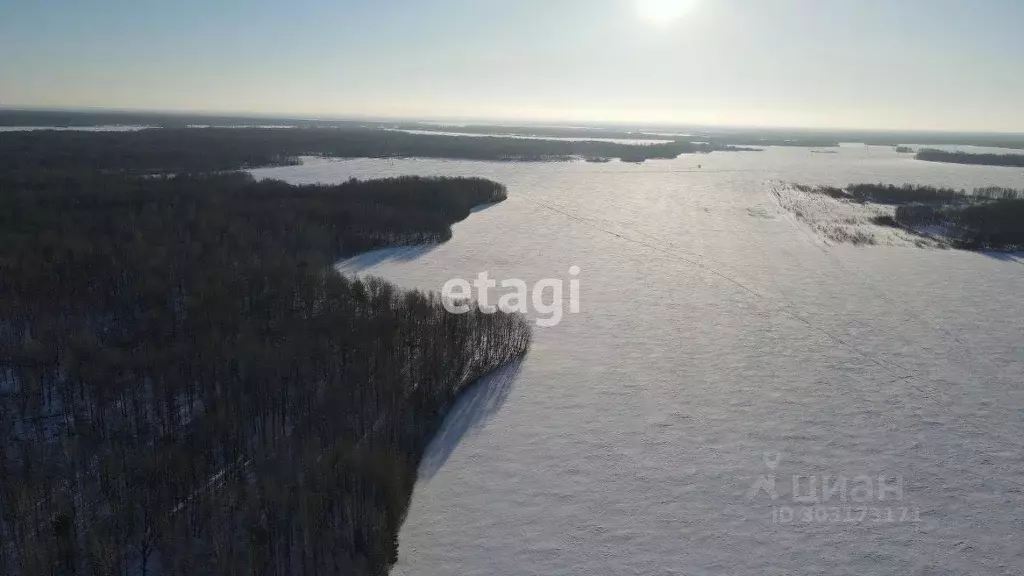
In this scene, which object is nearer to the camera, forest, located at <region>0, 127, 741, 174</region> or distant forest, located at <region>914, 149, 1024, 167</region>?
forest, located at <region>0, 127, 741, 174</region>

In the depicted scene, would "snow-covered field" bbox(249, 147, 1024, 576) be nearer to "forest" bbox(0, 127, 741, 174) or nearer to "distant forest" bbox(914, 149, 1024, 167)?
"forest" bbox(0, 127, 741, 174)

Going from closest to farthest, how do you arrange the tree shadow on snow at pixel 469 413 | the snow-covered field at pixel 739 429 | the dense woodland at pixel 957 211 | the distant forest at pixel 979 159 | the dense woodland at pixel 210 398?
1. the dense woodland at pixel 210 398
2. the snow-covered field at pixel 739 429
3. the tree shadow on snow at pixel 469 413
4. the dense woodland at pixel 957 211
5. the distant forest at pixel 979 159

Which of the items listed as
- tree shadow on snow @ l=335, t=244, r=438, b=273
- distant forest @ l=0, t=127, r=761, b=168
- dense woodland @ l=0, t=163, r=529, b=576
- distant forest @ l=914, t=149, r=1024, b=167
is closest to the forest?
distant forest @ l=0, t=127, r=761, b=168

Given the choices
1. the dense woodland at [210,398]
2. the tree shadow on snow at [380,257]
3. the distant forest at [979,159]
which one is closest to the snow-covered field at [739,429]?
the tree shadow on snow at [380,257]

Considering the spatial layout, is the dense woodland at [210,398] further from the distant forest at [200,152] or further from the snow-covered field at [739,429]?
the distant forest at [200,152]

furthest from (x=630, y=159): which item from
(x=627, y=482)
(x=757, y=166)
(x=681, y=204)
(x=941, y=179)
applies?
(x=627, y=482)

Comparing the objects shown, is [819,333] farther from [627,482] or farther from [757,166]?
[757,166]

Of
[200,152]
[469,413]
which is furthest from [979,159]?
[200,152]
